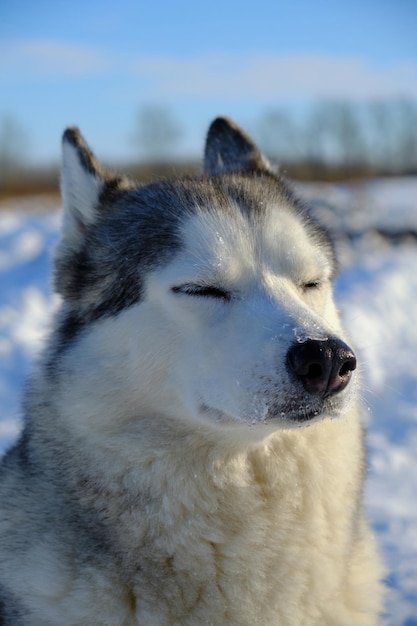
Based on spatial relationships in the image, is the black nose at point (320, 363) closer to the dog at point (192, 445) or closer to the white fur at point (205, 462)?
the dog at point (192, 445)

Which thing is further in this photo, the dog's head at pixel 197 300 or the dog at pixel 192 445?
the dog at pixel 192 445

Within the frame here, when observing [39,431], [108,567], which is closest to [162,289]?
[39,431]

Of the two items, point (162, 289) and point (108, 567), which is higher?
point (162, 289)

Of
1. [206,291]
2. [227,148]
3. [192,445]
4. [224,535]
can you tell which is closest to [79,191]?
[206,291]

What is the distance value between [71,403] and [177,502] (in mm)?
521

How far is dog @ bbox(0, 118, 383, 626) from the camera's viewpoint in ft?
7.91

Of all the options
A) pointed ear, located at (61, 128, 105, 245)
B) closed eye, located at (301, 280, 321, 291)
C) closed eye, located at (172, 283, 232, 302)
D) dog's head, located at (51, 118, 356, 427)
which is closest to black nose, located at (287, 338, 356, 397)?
dog's head, located at (51, 118, 356, 427)

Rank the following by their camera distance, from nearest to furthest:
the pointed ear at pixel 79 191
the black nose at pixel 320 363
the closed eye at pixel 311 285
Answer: the black nose at pixel 320 363 → the closed eye at pixel 311 285 → the pointed ear at pixel 79 191

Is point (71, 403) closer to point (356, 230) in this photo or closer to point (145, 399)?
point (145, 399)

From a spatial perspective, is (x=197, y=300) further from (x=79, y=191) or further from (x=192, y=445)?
(x=79, y=191)

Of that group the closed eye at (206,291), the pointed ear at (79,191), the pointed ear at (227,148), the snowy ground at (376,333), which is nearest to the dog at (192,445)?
the closed eye at (206,291)

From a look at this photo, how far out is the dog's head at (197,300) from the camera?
7.46ft

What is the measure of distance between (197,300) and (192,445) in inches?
20.1

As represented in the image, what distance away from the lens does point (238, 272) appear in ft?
8.39
